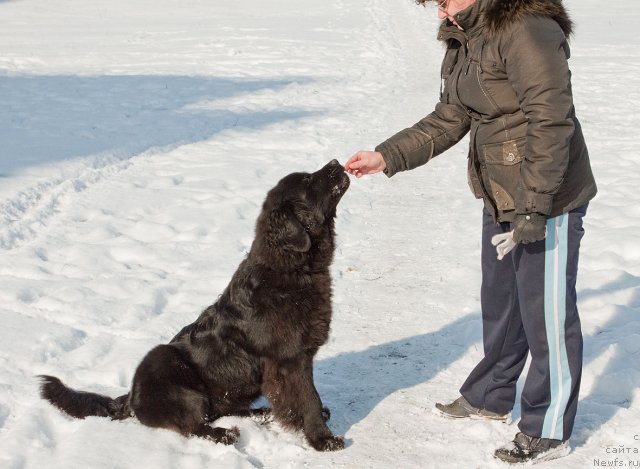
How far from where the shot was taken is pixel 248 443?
391 cm

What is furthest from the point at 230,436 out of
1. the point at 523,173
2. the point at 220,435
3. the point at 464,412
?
the point at 523,173

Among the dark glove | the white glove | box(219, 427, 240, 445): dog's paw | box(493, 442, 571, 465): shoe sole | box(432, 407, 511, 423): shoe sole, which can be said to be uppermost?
the dark glove

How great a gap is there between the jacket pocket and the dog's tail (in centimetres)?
216

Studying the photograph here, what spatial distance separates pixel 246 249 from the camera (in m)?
6.76

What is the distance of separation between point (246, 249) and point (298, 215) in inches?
111

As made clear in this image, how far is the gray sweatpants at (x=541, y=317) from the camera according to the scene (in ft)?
11.3

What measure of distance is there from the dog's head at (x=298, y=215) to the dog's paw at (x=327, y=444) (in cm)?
94

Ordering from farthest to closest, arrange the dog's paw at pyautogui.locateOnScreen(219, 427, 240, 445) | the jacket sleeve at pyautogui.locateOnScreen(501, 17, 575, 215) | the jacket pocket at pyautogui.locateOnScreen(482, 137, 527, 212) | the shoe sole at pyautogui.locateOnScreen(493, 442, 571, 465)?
the dog's paw at pyautogui.locateOnScreen(219, 427, 240, 445)
the shoe sole at pyautogui.locateOnScreen(493, 442, 571, 465)
the jacket pocket at pyautogui.locateOnScreen(482, 137, 527, 212)
the jacket sleeve at pyautogui.locateOnScreen(501, 17, 575, 215)

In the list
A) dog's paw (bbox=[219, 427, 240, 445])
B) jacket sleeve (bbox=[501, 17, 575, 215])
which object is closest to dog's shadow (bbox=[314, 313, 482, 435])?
dog's paw (bbox=[219, 427, 240, 445])

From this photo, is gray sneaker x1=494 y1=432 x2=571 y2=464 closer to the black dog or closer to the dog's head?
the black dog

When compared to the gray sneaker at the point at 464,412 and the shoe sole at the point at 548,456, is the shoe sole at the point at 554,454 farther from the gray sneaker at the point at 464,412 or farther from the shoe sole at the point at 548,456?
the gray sneaker at the point at 464,412

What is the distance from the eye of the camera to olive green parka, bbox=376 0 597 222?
10.2 ft

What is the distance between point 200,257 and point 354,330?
6.35ft

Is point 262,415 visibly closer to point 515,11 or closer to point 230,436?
point 230,436
